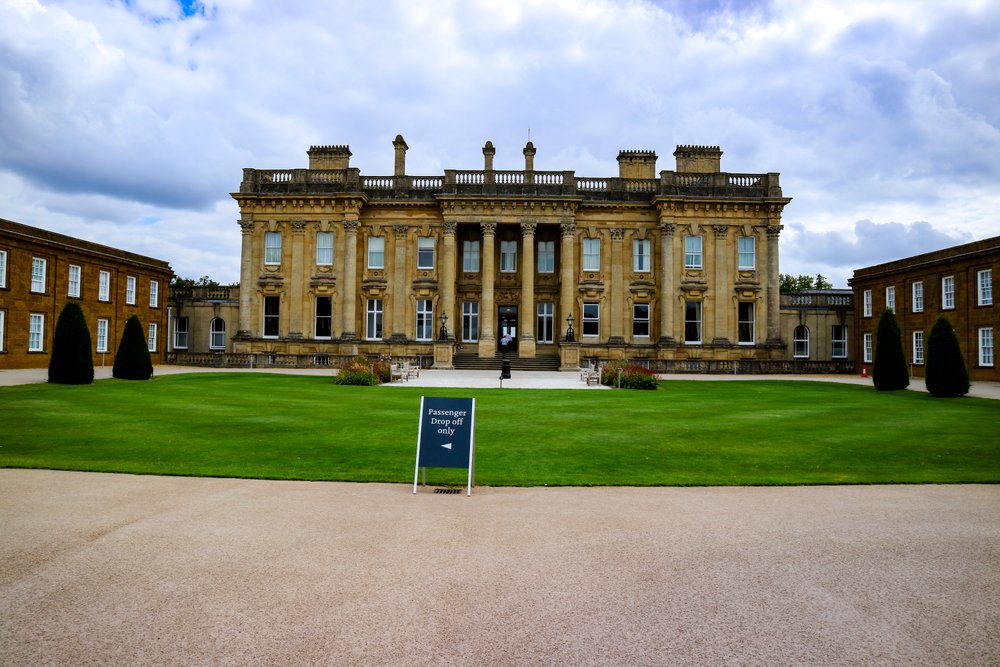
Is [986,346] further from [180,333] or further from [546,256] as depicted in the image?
[180,333]

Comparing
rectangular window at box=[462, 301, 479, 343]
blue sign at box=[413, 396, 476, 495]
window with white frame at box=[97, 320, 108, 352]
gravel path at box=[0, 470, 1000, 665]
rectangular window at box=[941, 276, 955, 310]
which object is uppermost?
rectangular window at box=[941, 276, 955, 310]

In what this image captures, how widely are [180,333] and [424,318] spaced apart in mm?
20079

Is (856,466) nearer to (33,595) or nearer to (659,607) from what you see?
(659,607)

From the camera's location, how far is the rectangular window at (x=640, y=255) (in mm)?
42031

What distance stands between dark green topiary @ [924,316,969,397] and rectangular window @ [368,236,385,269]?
105 ft

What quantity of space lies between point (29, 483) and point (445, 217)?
112 ft

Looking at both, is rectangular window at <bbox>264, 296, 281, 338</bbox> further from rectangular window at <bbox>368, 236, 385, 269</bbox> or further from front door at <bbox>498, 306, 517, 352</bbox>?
front door at <bbox>498, 306, 517, 352</bbox>

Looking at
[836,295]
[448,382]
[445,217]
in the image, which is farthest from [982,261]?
[445,217]

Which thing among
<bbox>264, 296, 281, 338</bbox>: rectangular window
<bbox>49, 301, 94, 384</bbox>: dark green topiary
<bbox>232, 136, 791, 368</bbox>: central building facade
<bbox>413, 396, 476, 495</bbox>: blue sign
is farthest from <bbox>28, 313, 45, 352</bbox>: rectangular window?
<bbox>413, 396, 476, 495</bbox>: blue sign

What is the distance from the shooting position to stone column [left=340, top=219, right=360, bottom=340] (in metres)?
40.8

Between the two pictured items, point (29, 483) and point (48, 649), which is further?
point (29, 483)

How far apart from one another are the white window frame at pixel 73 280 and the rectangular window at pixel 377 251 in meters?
17.3

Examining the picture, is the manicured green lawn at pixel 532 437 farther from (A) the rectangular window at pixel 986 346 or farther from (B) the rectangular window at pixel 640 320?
(B) the rectangular window at pixel 640 320

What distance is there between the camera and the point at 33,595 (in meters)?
4.51
